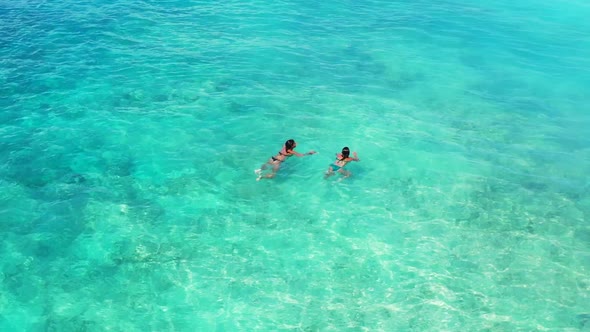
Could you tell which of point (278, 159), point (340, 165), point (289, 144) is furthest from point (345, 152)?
point (278, 159)

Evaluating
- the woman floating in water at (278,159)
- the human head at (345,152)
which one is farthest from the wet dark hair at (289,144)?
the human head at (345,152)

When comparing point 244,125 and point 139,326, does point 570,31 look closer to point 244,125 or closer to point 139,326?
point 244,125

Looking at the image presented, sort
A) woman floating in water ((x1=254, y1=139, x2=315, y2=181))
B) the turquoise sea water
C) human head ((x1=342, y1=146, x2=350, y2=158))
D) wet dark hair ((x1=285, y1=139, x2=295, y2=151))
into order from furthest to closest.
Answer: woman floating in water ((x1=254, y1=139, x2=315, y2=181)) < wet dark hair ((x1=285, y1=139, x2=295, y2=151)) < human head ((x1=342, y1=146, x2=350, y2=158)) < the turquoise sea water

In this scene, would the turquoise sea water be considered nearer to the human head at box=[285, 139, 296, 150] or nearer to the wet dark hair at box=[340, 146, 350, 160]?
the wet dark hair at box=[340, 146, 350, 160]

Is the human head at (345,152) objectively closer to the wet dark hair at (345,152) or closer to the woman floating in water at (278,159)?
the wet dark hair at (345,152)

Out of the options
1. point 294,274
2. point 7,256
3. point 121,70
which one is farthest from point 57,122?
point 294,274

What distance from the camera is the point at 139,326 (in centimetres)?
1527

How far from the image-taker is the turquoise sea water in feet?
53.3

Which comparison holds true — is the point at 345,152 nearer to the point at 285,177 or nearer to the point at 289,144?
the point at 289,144

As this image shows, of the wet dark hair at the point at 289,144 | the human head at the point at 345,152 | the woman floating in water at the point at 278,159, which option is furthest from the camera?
the woman floating in water at the point at 278,159

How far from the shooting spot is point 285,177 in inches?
866

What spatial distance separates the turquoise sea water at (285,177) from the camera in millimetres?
16250

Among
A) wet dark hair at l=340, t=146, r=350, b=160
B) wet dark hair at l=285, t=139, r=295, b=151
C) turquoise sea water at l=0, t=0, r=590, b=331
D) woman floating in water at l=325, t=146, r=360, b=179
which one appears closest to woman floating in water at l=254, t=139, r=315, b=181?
wet dark hair at l=285, t=139, r=295, b=151

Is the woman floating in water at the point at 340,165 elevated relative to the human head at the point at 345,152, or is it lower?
lower
